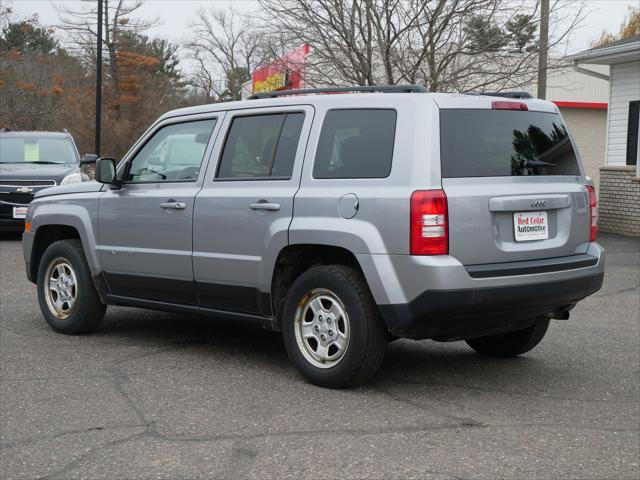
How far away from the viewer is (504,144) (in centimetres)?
569

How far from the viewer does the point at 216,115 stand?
21.8 ft

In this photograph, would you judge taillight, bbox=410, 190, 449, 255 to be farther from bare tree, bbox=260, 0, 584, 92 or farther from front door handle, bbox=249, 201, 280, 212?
bare tree, bbox=260, 0, 584, 92

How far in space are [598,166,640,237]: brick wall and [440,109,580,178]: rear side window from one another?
12.3m

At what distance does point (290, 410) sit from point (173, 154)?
8.23 feet

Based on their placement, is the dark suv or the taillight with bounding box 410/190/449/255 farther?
the dark suv

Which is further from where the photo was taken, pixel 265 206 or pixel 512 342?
pixel 512 342

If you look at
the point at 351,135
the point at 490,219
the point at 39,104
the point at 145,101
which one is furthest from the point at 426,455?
the point at 145,101

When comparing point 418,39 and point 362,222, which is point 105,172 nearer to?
point 362,222

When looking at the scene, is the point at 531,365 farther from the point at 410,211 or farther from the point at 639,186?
→ the point at 639,186

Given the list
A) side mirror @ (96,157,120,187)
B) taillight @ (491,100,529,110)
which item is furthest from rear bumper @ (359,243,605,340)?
side mirror @ (96,157,120,187)

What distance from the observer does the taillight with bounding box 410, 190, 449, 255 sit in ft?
17.1

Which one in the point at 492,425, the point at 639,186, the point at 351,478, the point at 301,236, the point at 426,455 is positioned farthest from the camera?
the point at 639,186

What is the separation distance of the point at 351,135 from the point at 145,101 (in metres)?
45.4

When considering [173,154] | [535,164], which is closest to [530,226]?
[535,164]
